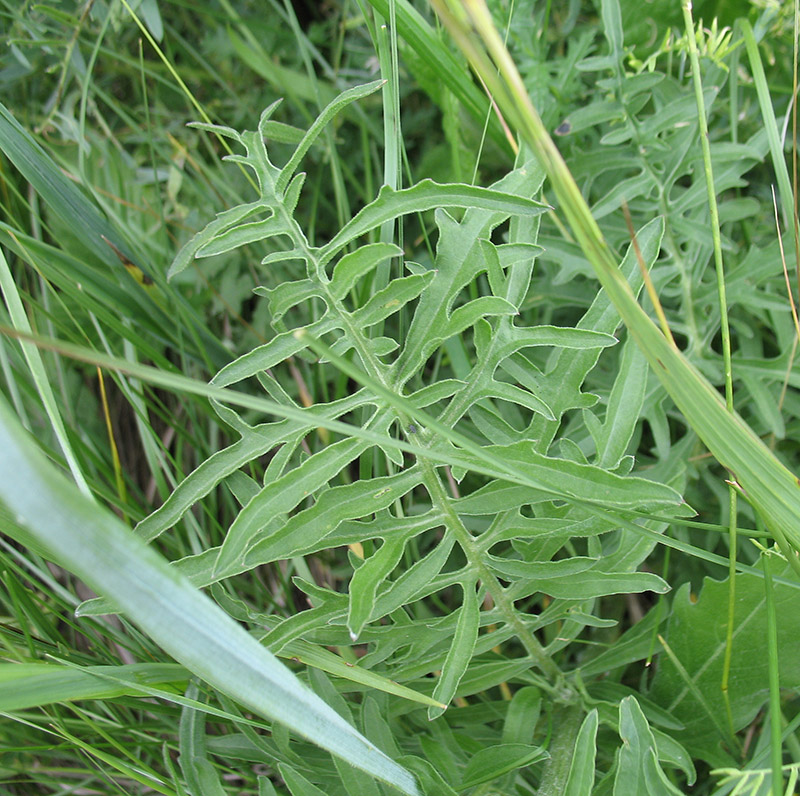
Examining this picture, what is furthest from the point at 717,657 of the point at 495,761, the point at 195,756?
the point at 195,756

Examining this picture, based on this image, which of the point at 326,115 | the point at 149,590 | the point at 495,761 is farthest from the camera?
the point at 495,761

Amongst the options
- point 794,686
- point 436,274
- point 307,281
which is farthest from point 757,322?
point 307,281

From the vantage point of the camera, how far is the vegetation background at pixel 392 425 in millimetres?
774

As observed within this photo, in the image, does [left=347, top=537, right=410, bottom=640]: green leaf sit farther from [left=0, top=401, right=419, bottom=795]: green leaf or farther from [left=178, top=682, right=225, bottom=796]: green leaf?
[left=178, top=682, right=225, bottom=796]: green leaf

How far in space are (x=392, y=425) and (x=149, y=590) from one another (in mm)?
574

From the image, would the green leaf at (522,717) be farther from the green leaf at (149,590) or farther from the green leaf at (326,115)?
the green leaf at (326,115)

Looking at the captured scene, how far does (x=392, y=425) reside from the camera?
43.3 inches

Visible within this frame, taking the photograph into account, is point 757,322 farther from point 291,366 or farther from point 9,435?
point 9,435

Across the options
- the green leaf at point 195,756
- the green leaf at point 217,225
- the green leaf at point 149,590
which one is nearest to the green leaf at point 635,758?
the green leaf at point 149,590

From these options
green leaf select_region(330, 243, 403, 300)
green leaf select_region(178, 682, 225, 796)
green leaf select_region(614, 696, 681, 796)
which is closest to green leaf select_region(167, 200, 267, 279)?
green leaf select_region(330, 243, 403, 300)

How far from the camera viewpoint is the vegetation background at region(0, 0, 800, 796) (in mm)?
774

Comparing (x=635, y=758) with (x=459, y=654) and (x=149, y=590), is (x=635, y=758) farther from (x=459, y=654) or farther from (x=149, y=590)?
(x=149, y=590)

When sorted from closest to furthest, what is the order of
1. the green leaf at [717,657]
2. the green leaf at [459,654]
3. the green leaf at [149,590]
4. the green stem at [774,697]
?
the green leaf at [149,590]
the green stem at [774,697]
the green leaf at [459,654]
the green leaf at [717,657]

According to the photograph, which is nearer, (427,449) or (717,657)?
(427,449)
